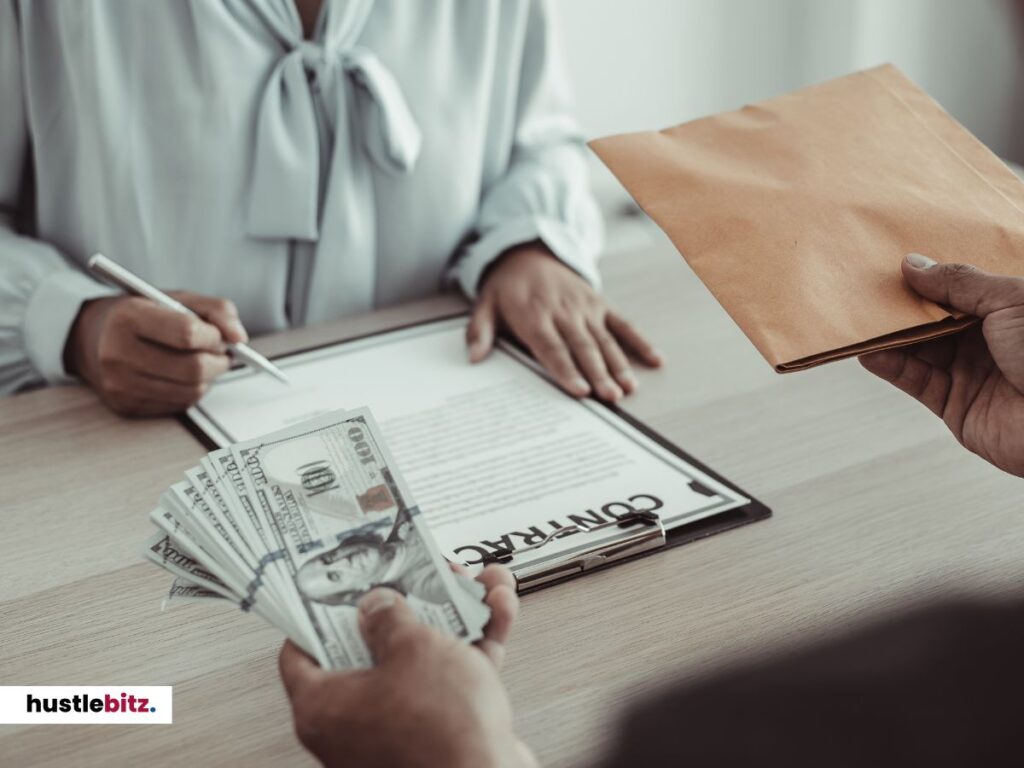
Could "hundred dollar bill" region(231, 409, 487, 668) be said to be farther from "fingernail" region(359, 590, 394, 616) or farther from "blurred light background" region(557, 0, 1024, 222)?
"blurred light background" region(557, 0, 1024, 222)

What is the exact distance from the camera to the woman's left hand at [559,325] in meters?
1.01

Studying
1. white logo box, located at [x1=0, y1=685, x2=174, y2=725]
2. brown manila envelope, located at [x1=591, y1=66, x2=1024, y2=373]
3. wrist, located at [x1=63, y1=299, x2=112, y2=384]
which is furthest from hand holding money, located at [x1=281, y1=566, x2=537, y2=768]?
wrist, located at [x1=63, y1=299, x2=112, y2=384]

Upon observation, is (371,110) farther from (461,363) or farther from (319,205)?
(461,363)

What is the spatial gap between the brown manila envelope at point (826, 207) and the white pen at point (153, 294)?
37 centimetres

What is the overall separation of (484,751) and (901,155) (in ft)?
2.07

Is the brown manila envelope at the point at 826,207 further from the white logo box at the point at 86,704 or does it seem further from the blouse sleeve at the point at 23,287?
the blouse sleeve at the point at 23,287

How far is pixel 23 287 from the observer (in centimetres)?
108

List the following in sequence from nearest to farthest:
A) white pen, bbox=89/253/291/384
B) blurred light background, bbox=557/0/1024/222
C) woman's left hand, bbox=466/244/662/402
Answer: white pen, bbox=89/253/291/384 → woman's left hand, bbox=466/244/662/402 → blurred light background, bbox=557/0/1024/222

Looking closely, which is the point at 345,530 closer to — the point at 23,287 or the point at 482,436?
the point at 482,436

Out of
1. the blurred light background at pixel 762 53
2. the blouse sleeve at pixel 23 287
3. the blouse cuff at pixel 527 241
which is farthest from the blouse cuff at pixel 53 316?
the blurred light background at pixel 762 53

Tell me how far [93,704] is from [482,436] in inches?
15.1

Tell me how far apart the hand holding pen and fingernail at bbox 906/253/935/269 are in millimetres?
572

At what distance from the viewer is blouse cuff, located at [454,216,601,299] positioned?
3.92 feet

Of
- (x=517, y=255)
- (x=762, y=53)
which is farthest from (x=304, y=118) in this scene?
(x=762, y=53)
